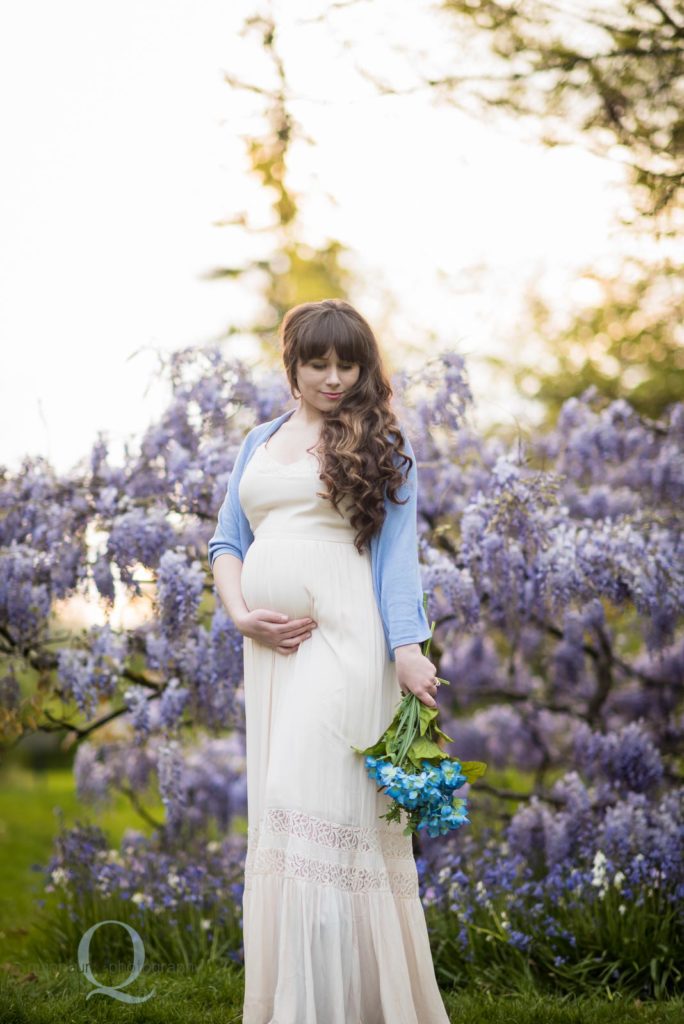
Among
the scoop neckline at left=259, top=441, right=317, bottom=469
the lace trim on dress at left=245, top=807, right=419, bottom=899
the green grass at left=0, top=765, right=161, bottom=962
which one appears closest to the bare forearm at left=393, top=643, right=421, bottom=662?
the lace trim on dress at left=245, top=807, right=419, bottom=899

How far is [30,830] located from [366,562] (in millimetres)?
7320

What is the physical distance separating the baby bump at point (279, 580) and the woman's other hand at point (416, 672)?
0.29 meters

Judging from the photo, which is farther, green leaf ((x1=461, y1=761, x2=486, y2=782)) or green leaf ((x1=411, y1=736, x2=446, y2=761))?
green leaf ((x1=461, y1=761, x2=486, y2=782))

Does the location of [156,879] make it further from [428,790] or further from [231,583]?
[428,790]

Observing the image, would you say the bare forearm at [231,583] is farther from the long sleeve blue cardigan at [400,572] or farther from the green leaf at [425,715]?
the green leaf at [425,715]

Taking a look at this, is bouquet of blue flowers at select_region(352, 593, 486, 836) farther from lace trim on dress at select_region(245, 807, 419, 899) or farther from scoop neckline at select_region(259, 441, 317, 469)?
scoop neckline at select_region(259, 441, 317, 469)

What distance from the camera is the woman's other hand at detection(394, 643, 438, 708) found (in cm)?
285

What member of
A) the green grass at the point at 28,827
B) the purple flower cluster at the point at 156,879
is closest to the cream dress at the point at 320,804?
the purple flower cluster at the point at 156,879

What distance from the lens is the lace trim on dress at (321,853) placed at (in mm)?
2736

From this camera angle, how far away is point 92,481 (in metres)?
4.95

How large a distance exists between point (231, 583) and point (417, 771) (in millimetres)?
808

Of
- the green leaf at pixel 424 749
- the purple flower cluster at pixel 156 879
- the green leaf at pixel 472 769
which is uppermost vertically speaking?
the green leaf at pixel 424 749

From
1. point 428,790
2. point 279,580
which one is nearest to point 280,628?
point 279,580

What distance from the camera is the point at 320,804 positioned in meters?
2.77
